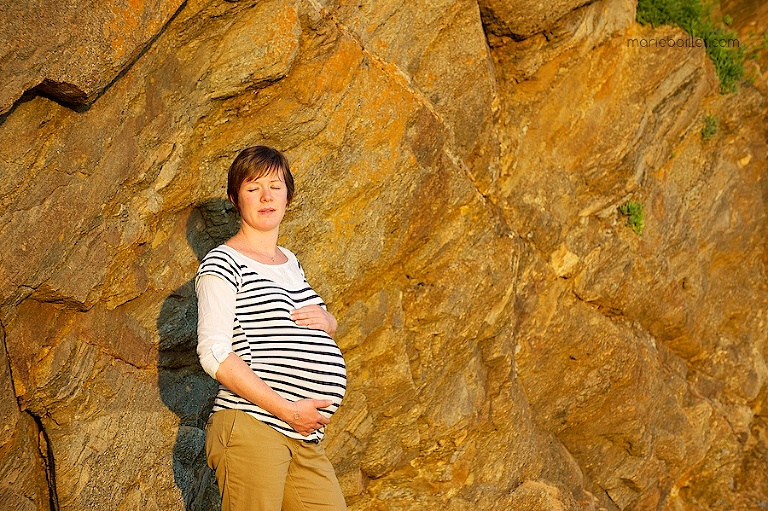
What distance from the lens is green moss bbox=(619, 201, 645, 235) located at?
8.69 metres

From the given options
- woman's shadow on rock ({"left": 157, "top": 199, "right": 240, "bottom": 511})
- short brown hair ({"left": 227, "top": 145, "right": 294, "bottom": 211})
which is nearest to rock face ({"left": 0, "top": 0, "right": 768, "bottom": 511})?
woman's shadow on rock ({"left": 157, "top": 199, "right": 240, "bottom": 511})

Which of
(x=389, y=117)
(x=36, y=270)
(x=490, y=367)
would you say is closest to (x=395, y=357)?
(x=490, y=367)

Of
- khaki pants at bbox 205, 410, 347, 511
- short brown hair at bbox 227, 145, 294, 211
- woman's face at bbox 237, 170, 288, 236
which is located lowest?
khaki pants at bbox 205, 410, 347, 511

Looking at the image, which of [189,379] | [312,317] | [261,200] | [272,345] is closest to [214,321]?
[272,345]

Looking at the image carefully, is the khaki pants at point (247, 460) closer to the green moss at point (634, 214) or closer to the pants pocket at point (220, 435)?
the pants pocket at point (220, 435)

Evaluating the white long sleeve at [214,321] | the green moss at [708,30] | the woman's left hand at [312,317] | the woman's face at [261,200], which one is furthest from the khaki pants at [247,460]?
the green moss at [708,30]

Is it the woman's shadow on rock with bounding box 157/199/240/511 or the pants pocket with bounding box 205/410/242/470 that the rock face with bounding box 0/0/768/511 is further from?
the pants pocket with bounding box 205/410/242/470

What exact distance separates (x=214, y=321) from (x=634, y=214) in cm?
579

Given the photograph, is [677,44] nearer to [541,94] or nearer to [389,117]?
[541,94]

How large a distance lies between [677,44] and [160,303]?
602 cm

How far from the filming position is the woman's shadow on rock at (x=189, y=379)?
5387 millimetres

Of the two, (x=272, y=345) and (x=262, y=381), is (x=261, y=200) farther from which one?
(x=262, y=381)

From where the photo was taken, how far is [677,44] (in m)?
8.95

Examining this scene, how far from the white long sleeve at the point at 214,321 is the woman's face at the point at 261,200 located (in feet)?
1.49
